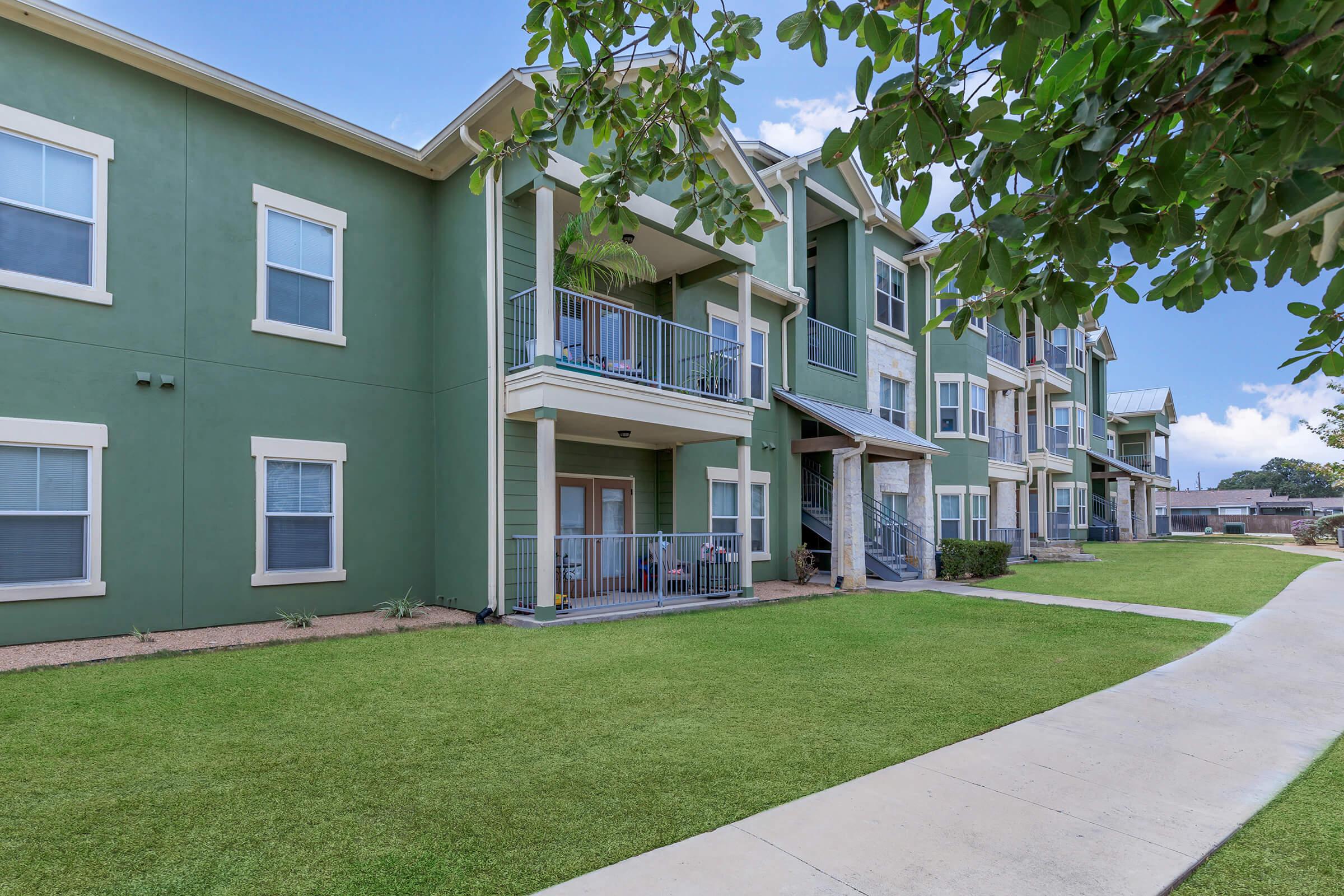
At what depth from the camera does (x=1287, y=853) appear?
3510 mm

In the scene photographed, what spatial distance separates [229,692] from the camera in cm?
630

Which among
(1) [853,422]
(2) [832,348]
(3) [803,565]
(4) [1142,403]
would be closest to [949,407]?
(2) [832,348]

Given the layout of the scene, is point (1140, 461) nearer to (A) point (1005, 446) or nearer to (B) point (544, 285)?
(A) point (1005, 446)

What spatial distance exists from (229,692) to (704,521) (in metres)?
9.96

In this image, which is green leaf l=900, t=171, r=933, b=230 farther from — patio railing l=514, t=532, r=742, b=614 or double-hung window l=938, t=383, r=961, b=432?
double-hung window l=938, t=383, r=961, b=432

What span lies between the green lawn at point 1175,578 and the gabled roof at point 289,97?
11.2m

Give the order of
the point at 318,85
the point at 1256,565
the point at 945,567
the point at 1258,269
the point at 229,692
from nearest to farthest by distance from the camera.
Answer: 1. the point at 1258,269
2. the point at 229,692
3. the point at 318,85
4. the point at 945,567
5. the point at 1256,565

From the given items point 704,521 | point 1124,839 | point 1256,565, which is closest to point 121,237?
point 704,521

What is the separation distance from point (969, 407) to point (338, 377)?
59.9ft

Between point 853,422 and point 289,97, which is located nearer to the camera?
point 289,97

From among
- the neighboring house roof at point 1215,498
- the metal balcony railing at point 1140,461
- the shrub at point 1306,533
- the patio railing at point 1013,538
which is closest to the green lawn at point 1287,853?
the patio railing at point 1013,538

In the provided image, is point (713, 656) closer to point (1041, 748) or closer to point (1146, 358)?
point (1041, 748)

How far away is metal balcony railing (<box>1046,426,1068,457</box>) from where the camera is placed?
1189 inches

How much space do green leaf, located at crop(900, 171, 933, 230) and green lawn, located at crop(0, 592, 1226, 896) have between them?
305cm
